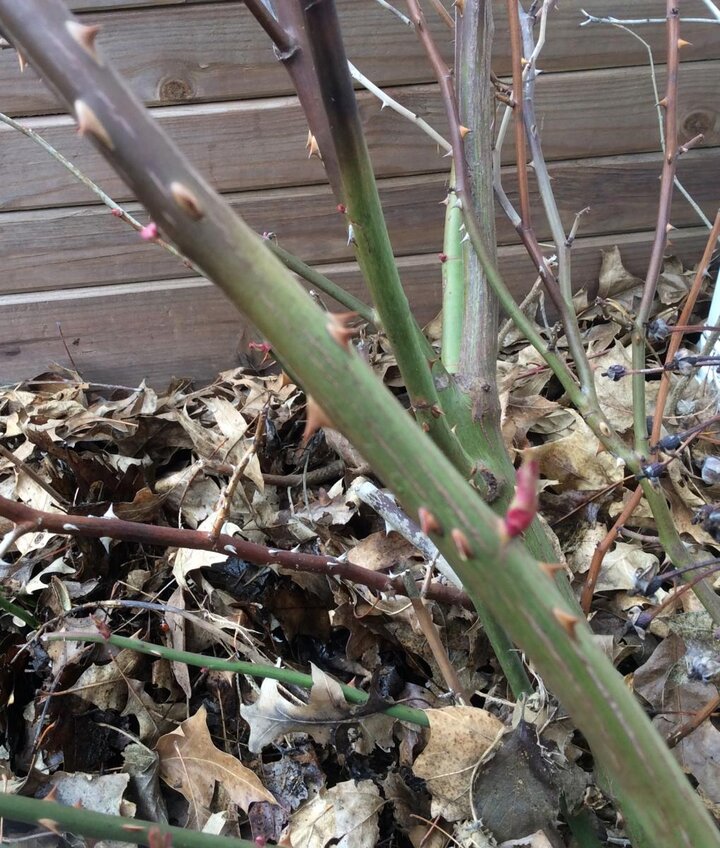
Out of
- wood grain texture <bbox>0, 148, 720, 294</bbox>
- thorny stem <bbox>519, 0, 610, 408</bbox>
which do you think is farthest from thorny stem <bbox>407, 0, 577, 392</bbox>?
wood grain texture <bbox>0, 148, 720, 294</bbox>

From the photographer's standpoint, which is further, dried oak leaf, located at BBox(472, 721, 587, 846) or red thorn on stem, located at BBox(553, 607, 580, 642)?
dried oak leaf, located at BBox(472, 721, 587, 846)

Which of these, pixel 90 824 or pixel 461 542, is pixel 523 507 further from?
pixel 90 824

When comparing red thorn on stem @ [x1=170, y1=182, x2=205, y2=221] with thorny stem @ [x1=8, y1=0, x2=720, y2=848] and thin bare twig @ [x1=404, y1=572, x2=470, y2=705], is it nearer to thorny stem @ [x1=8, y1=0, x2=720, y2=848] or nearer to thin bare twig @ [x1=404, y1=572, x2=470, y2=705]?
thorny stem @ [x1=8, y1=0, x2=720, y2=848]

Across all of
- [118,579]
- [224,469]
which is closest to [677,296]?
[224,469]

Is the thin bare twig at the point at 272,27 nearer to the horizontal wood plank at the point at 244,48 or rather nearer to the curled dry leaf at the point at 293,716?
the curled dry leaf at the point at 293,716

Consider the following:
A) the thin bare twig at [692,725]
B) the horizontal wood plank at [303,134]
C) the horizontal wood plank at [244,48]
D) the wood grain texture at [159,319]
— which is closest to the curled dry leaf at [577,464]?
the thin bare twig at [692,725]

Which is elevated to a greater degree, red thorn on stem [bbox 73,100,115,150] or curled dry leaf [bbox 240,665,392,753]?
red thorn on stem [bbox 73,100,115,150]

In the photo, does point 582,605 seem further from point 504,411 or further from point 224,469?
point 224,469

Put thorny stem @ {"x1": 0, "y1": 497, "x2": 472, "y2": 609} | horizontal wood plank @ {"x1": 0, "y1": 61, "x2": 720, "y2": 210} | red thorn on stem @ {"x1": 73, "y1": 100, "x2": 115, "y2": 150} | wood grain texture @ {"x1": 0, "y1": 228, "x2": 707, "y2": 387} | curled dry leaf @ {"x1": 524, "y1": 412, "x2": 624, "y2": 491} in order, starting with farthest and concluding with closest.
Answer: wood grain texture @ {"x1": 0, "y1": 228, "x2": 707, "y2": 387} < horizontal wood plank @ {"x1": 0, "y1": 61, "x2": 720, "y2": 210} < curled dry leaf @ {"x1": 524, "y1": 412, "x2": 624, "y2": 491} < thorny stem @ {"x1": 0, "y1": 497, "x2": 472, "y2": 609} < red thorn on stem @ {"x1": 73, "y1": 100, "x2": 115, "y2": 150}
